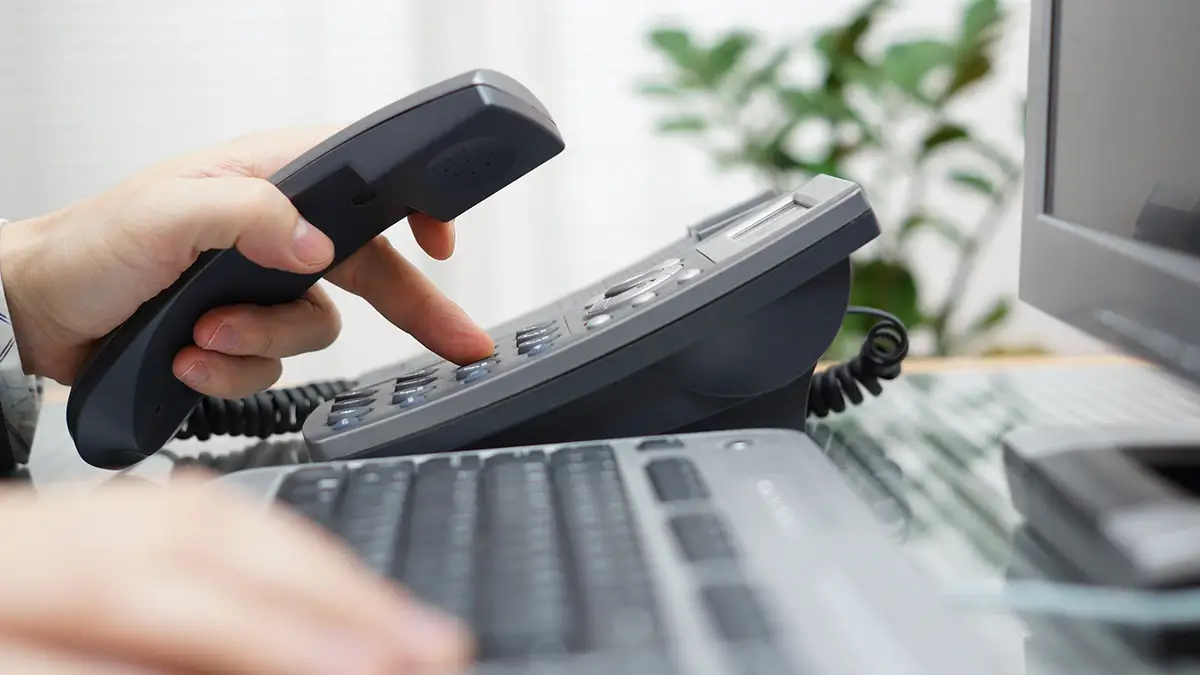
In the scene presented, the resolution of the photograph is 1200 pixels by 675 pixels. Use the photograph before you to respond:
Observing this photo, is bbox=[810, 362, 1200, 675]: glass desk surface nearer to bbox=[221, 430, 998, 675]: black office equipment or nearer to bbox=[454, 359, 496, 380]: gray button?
bbox=[221, 430, 998, 675]: black office equipment

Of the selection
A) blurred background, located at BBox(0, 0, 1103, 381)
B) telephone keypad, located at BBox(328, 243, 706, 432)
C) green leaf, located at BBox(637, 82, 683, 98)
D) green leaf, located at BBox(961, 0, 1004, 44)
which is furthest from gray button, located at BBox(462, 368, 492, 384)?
green leaf, located at BBox(961, 0, 1004, 44)

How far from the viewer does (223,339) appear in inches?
21.1

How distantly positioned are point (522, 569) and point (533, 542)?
2 cm

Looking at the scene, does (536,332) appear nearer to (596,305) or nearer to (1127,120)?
(596,305)

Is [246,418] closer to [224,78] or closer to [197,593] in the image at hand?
[197,593]

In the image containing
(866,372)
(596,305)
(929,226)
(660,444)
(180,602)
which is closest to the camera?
(180,602)

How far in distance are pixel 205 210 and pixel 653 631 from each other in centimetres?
32

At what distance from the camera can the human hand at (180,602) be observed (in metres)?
0.18

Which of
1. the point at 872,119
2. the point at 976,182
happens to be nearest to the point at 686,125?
the point at 872,119

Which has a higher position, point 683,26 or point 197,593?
point 197,593

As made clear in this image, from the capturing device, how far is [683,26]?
167 cm

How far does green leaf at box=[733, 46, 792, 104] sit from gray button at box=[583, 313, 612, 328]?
1.15m

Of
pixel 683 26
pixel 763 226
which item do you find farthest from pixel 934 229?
pixel 763 226

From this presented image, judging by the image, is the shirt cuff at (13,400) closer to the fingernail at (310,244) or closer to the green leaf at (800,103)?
the fingernail at (310,244)
